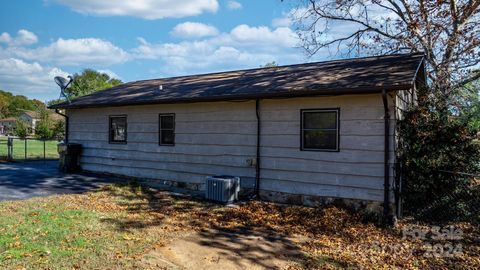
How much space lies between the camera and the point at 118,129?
11.8m

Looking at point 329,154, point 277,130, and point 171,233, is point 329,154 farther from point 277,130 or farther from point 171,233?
point 171,233

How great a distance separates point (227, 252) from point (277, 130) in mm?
3777

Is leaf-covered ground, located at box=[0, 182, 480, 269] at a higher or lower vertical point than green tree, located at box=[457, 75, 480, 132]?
lower

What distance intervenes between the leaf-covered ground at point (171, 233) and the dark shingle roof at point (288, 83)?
249 cm

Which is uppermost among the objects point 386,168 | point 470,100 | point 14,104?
point 14,104

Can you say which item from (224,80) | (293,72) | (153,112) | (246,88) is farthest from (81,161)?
(293,72)

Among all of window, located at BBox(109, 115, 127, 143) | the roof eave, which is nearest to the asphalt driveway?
window, located at BBox(109, 115, 127, 143)

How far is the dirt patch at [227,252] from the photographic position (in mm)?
4780

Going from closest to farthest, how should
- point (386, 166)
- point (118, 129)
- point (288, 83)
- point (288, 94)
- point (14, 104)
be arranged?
point (386, 166) → point (288, 94) → point (288, 83) → point (118, 129) → point (14, 104)

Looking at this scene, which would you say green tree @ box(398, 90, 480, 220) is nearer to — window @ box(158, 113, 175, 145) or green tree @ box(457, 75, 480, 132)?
green tree @ box(457, 75, 480, 132)

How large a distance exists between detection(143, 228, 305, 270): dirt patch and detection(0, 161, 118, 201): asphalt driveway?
4.90m

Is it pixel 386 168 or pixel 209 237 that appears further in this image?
pixel 386 168

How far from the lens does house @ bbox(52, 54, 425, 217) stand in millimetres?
7211

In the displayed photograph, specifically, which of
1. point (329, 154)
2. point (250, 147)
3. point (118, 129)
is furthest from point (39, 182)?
point (329, 154)
